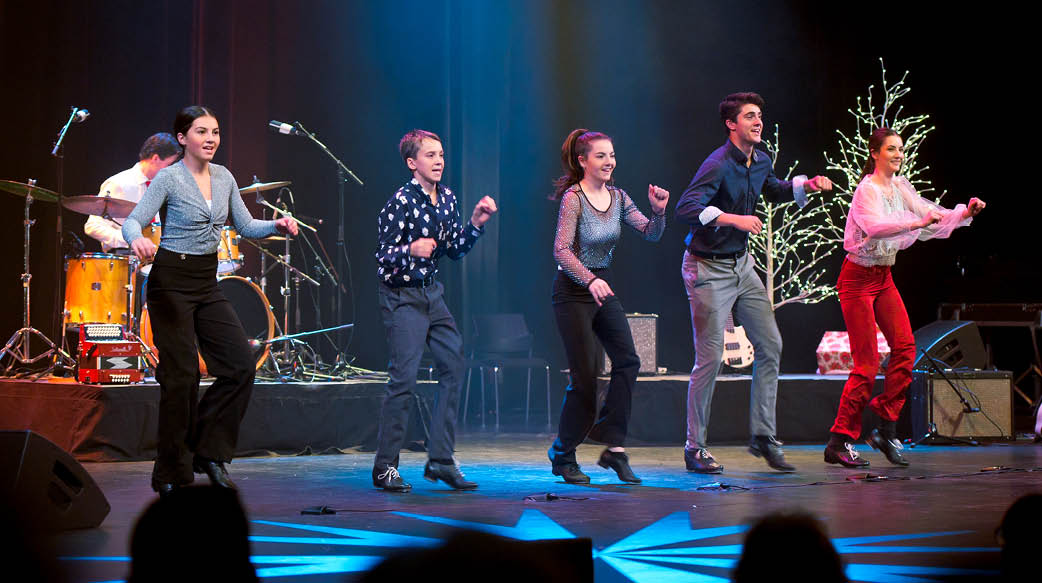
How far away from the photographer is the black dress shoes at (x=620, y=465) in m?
5.09

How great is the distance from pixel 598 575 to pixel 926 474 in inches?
120

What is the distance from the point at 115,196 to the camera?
6.84m

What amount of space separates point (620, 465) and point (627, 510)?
0.87m

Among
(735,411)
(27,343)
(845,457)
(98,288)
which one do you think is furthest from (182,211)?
(735,411)

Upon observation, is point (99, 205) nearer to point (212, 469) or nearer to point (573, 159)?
point (212, 469)

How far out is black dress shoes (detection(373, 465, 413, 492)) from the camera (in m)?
4.84

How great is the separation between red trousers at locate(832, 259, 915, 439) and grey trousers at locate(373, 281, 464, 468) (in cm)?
227

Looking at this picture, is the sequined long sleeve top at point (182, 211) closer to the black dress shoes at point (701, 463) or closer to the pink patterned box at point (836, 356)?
the black dress shoes at point (701, 463)

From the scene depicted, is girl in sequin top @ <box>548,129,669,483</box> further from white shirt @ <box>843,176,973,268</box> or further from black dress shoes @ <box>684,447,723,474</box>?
white shirt @ <box>843,176,973,268</box>

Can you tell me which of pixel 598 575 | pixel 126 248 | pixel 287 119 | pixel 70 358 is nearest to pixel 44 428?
pixel 70 358

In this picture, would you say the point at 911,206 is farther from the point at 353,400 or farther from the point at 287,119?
→ the point at 287,119

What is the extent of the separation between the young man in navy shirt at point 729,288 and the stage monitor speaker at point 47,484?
9.98 feet

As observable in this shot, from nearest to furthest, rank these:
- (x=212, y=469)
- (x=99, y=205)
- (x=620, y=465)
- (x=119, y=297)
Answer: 1. (x=212, y=469)
2. (x=620, y=465)
3. (x=99, y=205)
4. (x=119, y=297)

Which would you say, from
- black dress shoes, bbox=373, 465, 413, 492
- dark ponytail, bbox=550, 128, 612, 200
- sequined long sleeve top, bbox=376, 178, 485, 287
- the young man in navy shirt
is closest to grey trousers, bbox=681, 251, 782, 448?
the young man in navy shirt
